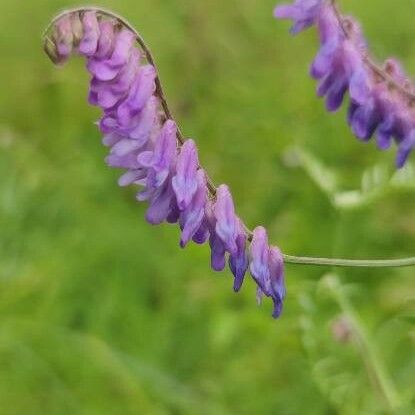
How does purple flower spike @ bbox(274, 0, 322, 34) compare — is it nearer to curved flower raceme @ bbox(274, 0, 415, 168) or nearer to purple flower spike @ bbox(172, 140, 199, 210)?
curved flower raceme @ bbox(274, 0, 415, 168)

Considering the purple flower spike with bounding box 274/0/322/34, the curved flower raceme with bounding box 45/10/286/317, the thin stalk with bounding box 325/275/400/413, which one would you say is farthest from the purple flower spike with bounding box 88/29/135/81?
the thin stalk with bounding box 325/275/400/413

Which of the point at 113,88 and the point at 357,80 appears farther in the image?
the point at 357,80

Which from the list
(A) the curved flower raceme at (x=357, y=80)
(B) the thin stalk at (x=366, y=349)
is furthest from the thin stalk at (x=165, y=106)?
(B) the thin stalk at (x=366, y=349)

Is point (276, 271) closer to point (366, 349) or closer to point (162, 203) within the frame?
point (162, 203)

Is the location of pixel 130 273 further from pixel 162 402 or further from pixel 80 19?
pixel 80 19

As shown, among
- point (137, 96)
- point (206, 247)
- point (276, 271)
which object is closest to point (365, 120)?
point (276, 271)

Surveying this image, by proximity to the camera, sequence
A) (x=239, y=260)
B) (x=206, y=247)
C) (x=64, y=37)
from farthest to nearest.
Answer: (x=206, y=247), (x=239, y=260), (x=64, y=37)
